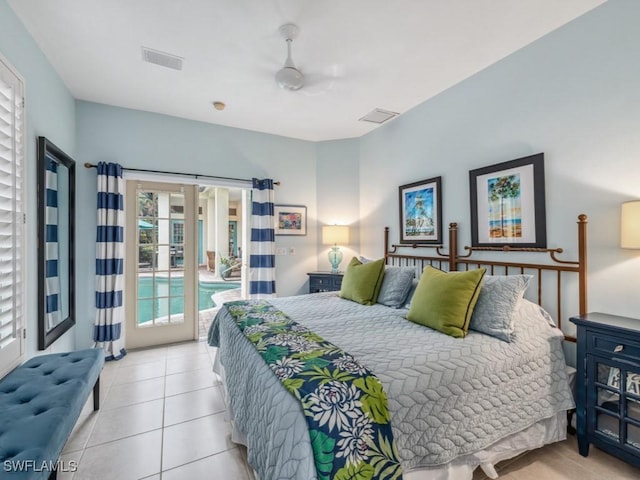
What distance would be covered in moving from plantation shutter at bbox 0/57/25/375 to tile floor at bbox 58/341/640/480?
0.72 metres

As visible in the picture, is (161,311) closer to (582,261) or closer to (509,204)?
(509,204)

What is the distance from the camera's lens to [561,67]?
2.15m

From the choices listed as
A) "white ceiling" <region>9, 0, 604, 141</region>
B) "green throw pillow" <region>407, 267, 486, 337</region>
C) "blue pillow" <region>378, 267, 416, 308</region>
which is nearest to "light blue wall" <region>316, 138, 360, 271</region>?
"white ceiling" <region>9, 0, 604, 141</region>

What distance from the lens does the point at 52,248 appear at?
2645 millimetres

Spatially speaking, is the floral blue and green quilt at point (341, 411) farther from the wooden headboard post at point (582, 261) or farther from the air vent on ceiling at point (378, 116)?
the air vent on ceiling at point (378, 116)

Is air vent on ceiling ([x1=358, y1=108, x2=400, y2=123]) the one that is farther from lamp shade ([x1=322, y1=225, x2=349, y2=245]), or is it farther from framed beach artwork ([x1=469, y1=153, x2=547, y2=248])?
lamp shade ([x1=322, y1=225, x2=349, y2=245])

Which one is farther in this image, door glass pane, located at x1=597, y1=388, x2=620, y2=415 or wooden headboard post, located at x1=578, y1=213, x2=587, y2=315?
wooden headboard post, located at x1=578, y1=213, x2=587, y2=315

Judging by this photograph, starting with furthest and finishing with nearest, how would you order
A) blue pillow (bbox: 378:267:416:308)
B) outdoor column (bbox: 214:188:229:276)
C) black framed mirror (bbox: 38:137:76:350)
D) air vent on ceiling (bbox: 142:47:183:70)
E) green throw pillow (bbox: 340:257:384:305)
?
outdoor column (bbox: 214:188:229:276) → green throw pillow (bbox: 340:257:384:305) → blue pillow (bbox: 378:267:416:308) → air vent on ceiling (bbox: 142:47:183:70) → black framed mirror (bbox: 38:137:76:350)

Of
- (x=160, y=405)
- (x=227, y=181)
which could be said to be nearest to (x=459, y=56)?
(x=227, y=181)

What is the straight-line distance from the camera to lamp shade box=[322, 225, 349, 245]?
4.20 meters

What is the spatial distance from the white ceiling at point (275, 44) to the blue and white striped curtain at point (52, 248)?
0.95 meters

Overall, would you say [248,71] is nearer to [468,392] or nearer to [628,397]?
[468,392]

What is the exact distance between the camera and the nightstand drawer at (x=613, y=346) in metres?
1.59

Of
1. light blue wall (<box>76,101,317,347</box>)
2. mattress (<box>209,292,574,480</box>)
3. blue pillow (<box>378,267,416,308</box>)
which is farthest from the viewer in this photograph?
light blue wall (<box>76,101,317,347</box>)
